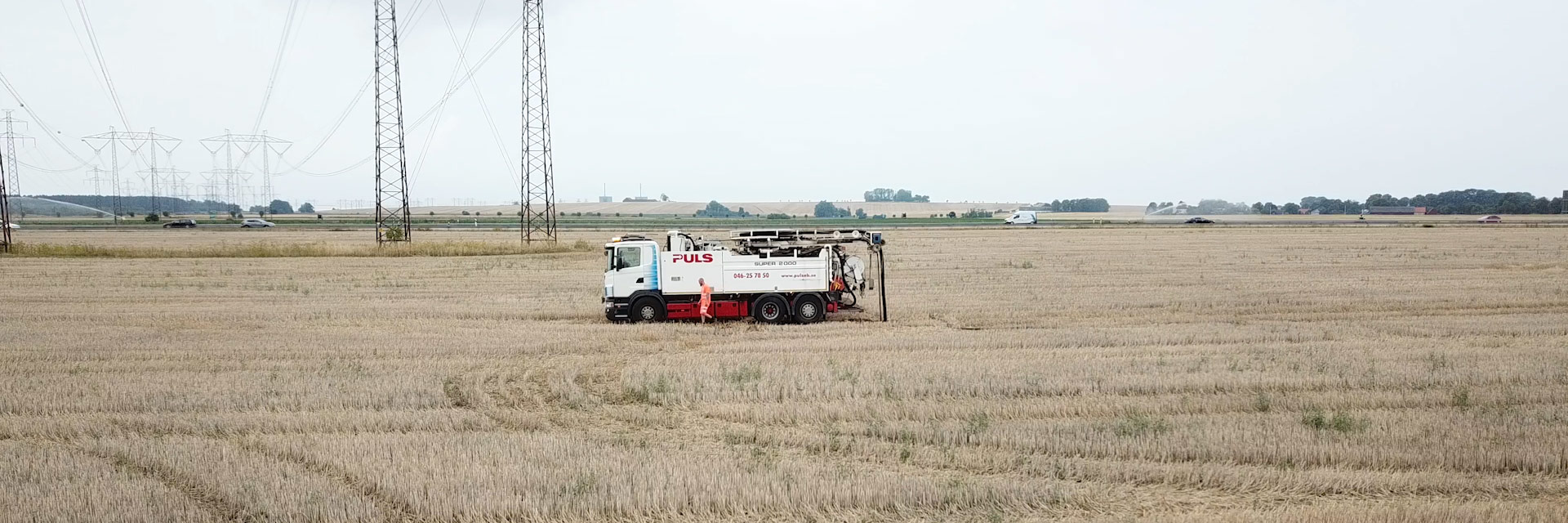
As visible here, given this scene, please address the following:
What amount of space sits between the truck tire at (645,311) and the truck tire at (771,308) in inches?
80.7

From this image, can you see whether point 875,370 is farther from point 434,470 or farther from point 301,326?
point 301,326

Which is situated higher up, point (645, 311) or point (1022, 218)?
point (1022, 218)

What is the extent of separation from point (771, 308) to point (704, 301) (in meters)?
1.54

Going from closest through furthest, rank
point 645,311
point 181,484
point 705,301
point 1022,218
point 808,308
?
point 181,484 < point 705,301 < point 645,311 < point 808,308 < point 1022,218

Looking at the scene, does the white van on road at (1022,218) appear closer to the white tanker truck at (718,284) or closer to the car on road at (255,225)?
the car on road at (255,225)

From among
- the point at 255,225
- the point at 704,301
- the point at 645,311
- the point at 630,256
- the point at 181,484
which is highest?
the point at 630,256

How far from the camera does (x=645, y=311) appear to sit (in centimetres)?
2223

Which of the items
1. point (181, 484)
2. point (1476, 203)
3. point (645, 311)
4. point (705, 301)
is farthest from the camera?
point (1476, 203)

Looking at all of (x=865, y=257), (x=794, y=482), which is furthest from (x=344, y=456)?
(x=865, y=257)

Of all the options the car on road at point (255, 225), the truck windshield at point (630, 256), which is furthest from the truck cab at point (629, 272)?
the car on road at point (255, 225)

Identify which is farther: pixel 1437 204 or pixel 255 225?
pixel 1437 204

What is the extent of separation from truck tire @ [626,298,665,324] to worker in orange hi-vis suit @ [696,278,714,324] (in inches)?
34.5

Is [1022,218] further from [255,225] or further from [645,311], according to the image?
[645,311]

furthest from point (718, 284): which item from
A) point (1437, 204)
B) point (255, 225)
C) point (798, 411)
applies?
point (1437, 204)
